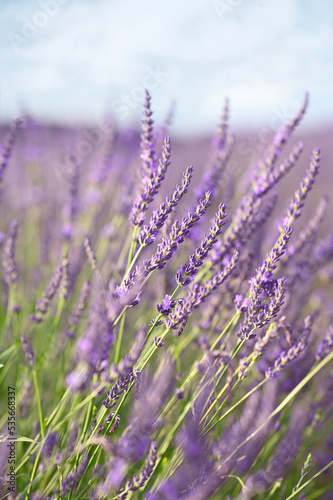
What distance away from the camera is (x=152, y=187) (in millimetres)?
1148

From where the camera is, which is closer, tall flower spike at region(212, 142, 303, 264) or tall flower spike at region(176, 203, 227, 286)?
tall flower spike at region(176, 203, 227, 286)

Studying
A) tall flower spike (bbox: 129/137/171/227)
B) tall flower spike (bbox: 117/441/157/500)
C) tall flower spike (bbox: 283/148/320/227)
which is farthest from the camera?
tall flower spike (bbox: 283/148/320/227)

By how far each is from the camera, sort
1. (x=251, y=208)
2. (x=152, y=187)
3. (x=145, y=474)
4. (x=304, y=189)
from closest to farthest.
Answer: (x=145, y=474)
(x=152, y=187)
(x=304, y=189)
(x=251, y=208)

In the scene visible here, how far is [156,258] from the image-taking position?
105 cm

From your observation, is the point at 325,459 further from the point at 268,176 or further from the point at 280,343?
the point at 268,176

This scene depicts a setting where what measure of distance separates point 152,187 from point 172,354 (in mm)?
748

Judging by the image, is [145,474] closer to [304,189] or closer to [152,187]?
[152,187]

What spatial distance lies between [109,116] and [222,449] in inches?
99.4

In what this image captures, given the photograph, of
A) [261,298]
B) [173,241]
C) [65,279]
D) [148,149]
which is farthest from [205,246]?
[65,279]

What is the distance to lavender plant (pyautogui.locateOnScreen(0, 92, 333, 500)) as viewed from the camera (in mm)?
1023

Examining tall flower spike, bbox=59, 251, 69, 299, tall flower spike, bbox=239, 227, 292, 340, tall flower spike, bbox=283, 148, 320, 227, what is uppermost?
tall flower spike, bbox=283, 148, 320, 227

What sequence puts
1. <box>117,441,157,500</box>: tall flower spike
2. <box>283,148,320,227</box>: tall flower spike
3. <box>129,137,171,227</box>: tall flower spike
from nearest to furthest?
<box>117,441,157,500</box>: tall flower spike → <box>129,137,171,227</box>: tall flower spike → <box>283,148,320,227</box>: tall flower spike

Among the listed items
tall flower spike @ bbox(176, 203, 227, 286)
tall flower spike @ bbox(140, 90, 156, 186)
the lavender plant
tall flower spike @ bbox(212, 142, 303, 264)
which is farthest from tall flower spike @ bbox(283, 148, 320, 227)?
tall flower spike @ bbox(140, 90, 156, 186)

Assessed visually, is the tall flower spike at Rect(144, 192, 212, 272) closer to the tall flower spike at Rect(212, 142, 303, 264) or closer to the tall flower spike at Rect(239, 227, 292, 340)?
the tall flower spike at Rect(239, 227, 292, 340)
